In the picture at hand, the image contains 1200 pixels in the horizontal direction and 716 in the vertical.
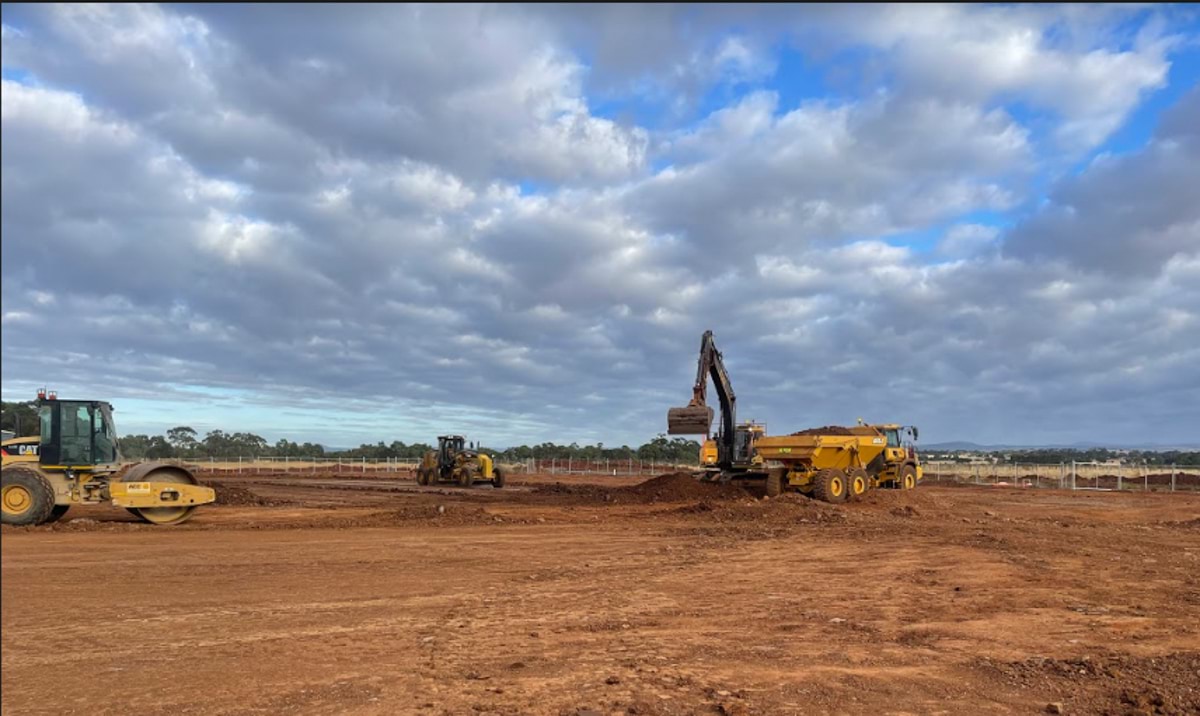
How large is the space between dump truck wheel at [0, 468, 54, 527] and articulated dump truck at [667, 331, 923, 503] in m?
17.2

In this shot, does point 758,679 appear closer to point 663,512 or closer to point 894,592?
point 894,592

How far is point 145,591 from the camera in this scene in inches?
446

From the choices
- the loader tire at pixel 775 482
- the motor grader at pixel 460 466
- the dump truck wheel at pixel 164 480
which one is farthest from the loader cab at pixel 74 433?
the motor grader at pixel 460 466

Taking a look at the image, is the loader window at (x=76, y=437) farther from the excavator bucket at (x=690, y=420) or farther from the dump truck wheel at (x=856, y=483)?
the dump truck wheel at (x=856, y=483)

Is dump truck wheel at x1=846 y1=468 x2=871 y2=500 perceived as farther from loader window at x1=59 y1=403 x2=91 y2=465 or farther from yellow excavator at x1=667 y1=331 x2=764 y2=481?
loader window at x1=59 y1=403 x2=91 y2=465

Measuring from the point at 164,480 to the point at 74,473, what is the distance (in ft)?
5.71

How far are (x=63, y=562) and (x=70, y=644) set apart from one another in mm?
6236

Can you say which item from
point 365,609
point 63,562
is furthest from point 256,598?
point 63,562

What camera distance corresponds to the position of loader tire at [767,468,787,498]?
26.8 m

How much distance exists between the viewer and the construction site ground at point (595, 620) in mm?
6965

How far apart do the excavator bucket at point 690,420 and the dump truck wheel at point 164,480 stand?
14.4 m

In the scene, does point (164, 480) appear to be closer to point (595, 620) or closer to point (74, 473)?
point (74, 473)

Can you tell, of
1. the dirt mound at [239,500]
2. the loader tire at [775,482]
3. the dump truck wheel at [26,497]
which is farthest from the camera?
the loader tire at [775,482]

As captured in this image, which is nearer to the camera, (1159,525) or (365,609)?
(365,609)
